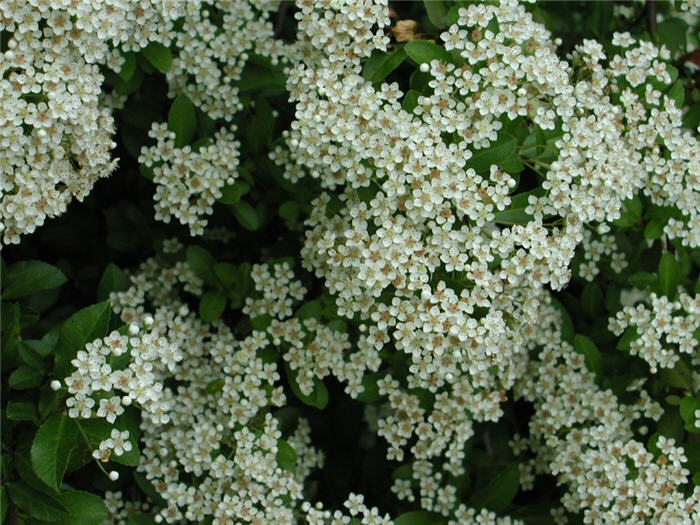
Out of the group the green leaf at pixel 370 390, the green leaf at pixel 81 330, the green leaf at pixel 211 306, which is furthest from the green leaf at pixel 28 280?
the green leaf at pixel 370 390

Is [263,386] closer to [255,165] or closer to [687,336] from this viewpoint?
[255,165]

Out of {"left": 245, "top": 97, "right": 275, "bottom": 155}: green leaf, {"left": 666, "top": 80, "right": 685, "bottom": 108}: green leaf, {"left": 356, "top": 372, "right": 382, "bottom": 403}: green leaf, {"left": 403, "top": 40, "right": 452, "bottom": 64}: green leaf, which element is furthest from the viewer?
{"left": 245, "top": 97, "right": 275, "bottom": 155}: green leaf

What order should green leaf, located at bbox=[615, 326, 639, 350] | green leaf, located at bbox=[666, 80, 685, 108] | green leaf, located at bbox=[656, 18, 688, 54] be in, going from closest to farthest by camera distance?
1. green leaf, located at bbox=[615, 326, 639, 350]
2. green leaf, located at bbox=[666, 80, 685, 108]
3. green leaf, located at bbox=[656, 18, 688, 54]

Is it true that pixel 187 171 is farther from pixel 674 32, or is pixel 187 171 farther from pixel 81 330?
pixel 674 32

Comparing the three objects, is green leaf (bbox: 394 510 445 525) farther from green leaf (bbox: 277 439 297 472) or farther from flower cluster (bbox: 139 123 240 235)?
flower cluster (bbox: 139 123 240 235)

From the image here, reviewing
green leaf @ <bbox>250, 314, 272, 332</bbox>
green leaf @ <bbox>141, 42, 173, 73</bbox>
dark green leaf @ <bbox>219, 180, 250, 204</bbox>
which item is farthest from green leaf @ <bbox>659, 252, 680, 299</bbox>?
green leaf @ <bbox>141, 42, 173, 73</bbox>

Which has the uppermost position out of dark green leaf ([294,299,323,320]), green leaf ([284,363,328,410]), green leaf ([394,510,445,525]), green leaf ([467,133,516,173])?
green leaf ([467,133,516,173])

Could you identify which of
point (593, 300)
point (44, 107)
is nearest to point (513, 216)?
point (593, 300)
